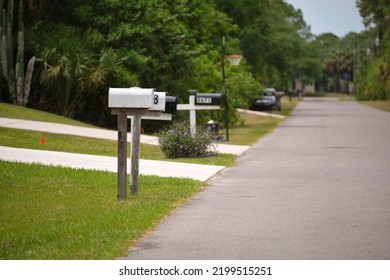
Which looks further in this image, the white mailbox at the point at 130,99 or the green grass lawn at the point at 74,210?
the white mailbox at the point at 130,99

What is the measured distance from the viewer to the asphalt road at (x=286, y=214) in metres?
9.23

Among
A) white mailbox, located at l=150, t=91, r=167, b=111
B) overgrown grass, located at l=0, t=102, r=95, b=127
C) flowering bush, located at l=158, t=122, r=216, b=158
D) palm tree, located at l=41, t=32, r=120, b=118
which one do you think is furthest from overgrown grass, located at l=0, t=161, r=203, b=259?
palm tree, located at l=41, t=32, r=120, b=118

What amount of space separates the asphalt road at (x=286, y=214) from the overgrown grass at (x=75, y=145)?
33.7 inches

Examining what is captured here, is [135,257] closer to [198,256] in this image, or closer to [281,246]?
[198,256]

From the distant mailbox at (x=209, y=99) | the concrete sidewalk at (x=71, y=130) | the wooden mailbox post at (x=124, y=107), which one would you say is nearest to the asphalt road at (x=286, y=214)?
the wooden mailbox post at (x=124, y=107)

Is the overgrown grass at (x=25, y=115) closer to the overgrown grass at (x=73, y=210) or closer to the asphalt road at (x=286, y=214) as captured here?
the asphalt road at (x=286, y=214)

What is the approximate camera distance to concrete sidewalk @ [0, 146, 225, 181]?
16953 mm

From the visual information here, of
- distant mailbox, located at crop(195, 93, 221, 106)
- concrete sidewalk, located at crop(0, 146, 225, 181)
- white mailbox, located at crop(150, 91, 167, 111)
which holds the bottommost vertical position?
concrete sidewalk, located at crop(0, 146, 225, 181)

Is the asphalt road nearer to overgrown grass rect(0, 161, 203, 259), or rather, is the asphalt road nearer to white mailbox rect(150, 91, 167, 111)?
overgrown grass rect(0, 161, 203, 259)

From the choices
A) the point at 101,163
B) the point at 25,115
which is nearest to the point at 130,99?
the point at 101,163

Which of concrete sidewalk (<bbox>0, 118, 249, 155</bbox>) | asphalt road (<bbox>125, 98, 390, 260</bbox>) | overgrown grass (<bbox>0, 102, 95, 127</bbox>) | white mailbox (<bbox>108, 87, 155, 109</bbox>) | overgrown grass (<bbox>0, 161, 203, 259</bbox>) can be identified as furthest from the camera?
overgrown grass (<bbox>0, 102, 95, 127</bbox>)

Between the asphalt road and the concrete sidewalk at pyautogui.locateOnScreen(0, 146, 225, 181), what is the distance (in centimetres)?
52

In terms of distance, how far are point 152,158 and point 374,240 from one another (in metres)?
10.8

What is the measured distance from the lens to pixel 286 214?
38.3ft
